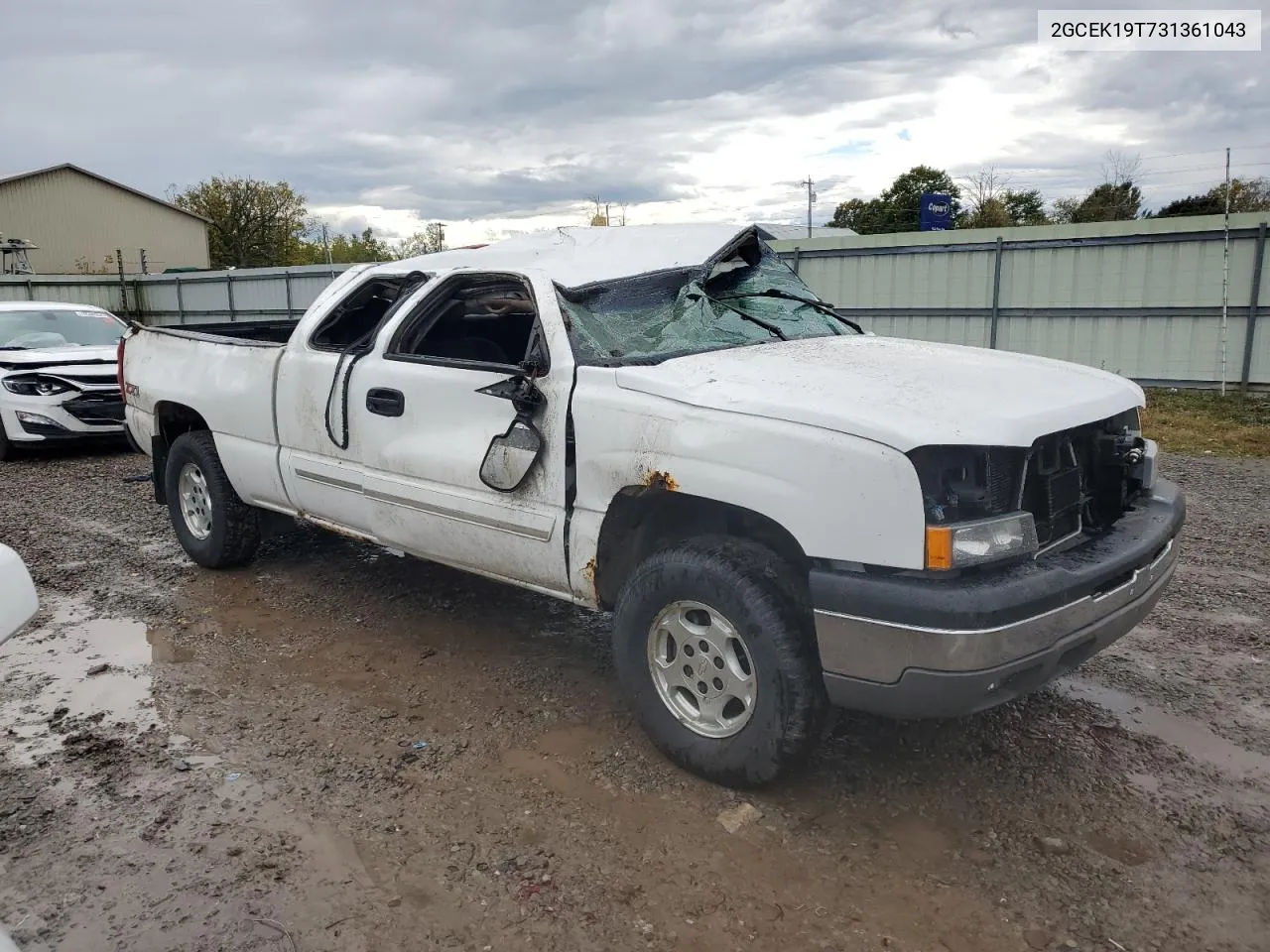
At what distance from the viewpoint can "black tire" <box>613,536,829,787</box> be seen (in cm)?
300

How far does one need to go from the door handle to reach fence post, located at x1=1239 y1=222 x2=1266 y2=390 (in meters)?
11.7

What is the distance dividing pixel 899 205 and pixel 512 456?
4966 cm

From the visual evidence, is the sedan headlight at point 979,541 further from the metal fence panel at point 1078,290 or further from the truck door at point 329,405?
the metal fence panel at point 1078,290

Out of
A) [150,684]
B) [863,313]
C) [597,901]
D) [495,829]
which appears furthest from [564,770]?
[863,313]

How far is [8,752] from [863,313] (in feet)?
44.4

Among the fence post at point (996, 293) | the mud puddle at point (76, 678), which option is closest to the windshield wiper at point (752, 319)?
the mud puddle at point (76, 678)

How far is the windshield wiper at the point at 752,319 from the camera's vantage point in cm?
418

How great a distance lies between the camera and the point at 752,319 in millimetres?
4219

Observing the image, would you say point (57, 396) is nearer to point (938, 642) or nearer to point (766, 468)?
point (766, 468)

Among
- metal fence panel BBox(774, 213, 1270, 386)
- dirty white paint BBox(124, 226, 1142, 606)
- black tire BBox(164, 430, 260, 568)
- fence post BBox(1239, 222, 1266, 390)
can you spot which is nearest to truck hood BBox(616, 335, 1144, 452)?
dirty white paint BBox(124, 226, 1142, 606)

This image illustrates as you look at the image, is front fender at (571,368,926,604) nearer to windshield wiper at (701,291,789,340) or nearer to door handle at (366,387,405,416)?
windshield wiper at (701,291,789,340)

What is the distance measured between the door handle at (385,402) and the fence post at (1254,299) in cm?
1172

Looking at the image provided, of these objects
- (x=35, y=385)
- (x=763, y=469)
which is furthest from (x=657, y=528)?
(x=35, y=385)

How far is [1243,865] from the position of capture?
2834mm
